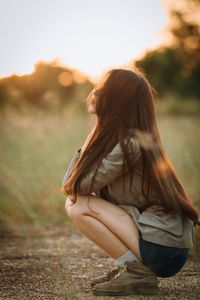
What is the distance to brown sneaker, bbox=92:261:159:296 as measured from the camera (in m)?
2.66

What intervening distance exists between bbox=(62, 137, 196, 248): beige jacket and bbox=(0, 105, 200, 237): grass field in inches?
24.9

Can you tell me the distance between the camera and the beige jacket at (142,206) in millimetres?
2592

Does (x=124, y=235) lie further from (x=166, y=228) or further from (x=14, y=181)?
(x=14, y=181)

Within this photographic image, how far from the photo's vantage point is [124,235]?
2.66 metres

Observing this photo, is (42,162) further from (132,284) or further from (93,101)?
(132,284)

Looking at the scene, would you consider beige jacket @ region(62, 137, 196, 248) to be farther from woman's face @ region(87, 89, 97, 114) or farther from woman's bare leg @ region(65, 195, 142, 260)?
woman's face @ region(87, 89, 97, 114)

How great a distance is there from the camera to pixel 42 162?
6.09m

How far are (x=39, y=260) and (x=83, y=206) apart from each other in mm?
940

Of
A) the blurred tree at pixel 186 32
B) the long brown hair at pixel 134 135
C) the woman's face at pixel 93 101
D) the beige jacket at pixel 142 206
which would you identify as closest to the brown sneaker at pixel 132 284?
the beige jacket at pixel 142 206

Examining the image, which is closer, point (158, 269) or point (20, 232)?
point (158, 269)

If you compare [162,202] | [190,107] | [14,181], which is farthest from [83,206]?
[190,107]

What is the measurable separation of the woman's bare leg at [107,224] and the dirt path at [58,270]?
0.24 metres

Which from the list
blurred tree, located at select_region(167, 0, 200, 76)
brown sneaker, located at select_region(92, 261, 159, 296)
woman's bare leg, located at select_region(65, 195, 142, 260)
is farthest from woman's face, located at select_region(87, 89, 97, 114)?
blurred tree, located at select_region(167, 0, 200, 76)

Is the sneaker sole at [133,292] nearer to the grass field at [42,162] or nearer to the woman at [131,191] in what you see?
the woman at [131,191]
